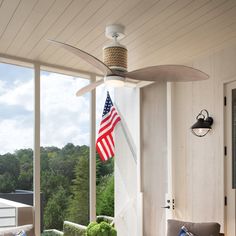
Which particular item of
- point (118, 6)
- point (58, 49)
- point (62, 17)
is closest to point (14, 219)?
point (58, 49)

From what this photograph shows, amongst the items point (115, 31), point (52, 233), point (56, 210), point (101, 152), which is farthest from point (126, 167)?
point (115, 31)

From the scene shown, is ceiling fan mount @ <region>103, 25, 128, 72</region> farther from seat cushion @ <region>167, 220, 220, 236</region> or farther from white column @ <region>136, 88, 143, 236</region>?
white column @ <region>136, 88, 143, 236</region>

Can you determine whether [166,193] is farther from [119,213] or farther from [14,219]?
[14,219]

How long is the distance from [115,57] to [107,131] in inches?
93.7

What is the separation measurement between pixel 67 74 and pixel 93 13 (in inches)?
67.5

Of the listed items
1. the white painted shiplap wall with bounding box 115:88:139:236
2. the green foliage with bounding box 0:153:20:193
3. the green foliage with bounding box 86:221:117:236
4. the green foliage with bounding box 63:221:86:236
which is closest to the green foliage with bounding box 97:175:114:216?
the white painted shiplap wall with bounding box 115:88:139:236

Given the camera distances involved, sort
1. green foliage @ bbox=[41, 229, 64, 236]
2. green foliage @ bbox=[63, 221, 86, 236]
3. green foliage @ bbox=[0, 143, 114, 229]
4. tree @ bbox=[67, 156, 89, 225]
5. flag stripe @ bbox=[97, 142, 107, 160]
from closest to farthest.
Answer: green foliage @ bbox=[0, 143, 114, 229]
green foliage @ bbox=[41, 229, 64, 236]
green foliage @ bbox=[63, 221, 86, 236]
tree @ bbox=[67, 156, 89, 225]
flag stripe @ bbox=[97, 142, 107, 160]

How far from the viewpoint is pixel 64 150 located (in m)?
4.29

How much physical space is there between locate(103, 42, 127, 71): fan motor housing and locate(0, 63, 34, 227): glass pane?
4.77 feet

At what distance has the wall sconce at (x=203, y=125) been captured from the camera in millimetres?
3758

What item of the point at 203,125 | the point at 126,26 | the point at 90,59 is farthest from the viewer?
the point at 203,125

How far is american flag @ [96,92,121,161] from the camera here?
5.03 m

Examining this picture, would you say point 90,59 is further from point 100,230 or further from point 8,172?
point 8,172

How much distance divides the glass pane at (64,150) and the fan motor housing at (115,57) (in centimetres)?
150
